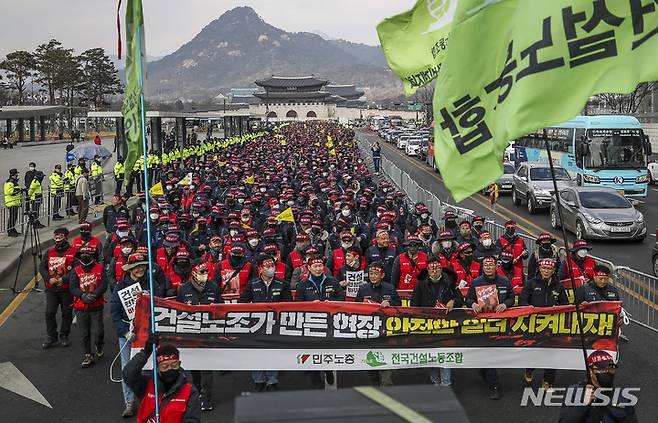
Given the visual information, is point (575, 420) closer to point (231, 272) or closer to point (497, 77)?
point (497, 77)

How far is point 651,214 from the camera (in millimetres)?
22625

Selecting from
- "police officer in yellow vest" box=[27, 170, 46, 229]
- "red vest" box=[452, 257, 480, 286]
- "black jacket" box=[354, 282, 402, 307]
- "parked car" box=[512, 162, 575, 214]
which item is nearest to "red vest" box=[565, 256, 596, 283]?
"red vest" box=[452, 257, 480, 286]

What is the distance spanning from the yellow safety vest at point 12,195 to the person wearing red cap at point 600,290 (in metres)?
15.0

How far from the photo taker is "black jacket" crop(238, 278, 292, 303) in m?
7.90

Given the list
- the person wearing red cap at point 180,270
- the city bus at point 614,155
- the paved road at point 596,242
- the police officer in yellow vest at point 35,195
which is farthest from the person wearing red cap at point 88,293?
the city bus at point 614,155

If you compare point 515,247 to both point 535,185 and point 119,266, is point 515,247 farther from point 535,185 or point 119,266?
point 535,185

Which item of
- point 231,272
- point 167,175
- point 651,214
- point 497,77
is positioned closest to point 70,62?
point 167,175

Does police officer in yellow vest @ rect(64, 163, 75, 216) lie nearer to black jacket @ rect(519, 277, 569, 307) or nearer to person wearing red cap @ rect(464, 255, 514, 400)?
person wearing red cap @ rect(464, 255, 514, 400)

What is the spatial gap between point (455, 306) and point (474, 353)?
673 mm

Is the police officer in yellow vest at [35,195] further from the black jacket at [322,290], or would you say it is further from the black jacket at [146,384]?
the black jacket at [146,384]

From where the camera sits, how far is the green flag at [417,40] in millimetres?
6379

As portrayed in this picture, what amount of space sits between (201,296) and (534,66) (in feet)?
17.3

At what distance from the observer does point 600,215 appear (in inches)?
677

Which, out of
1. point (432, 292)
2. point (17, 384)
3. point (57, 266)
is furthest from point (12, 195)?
point (432, 292)
